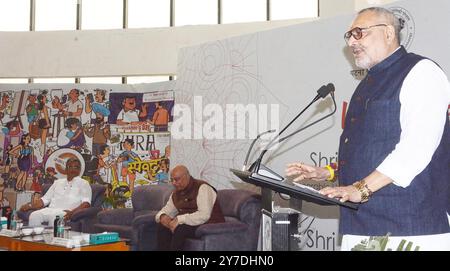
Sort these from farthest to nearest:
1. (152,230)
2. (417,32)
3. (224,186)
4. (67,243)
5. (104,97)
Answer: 1. (104,97)
2. (224,186)
3. (152,230)
4. (67,243)
5. (417,32)

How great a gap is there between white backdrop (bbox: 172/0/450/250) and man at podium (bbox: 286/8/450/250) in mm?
1935

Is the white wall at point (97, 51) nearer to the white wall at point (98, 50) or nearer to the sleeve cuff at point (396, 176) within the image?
the white wall at point (98, 50)

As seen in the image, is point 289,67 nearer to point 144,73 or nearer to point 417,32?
point 417,32

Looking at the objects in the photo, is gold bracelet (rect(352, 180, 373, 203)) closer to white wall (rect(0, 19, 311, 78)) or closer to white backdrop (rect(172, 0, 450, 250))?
white backdrop (rect(172, 0, 450, 250))

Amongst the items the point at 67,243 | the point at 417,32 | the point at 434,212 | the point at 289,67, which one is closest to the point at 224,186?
the point at 289,67

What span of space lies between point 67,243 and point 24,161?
4.13 meters

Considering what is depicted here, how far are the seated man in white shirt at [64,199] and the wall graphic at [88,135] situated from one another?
1393mm

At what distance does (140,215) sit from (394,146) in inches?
166

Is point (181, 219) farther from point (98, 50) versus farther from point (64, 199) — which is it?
point (98, 50)

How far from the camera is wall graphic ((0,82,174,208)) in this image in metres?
7.93

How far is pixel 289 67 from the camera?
17.0 ft

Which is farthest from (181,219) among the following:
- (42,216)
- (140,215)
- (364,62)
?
(364,62)

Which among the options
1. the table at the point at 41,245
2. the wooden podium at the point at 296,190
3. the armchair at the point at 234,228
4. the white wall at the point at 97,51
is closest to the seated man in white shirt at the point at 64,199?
the table at the point at 41,245

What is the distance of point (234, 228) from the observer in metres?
4.75
